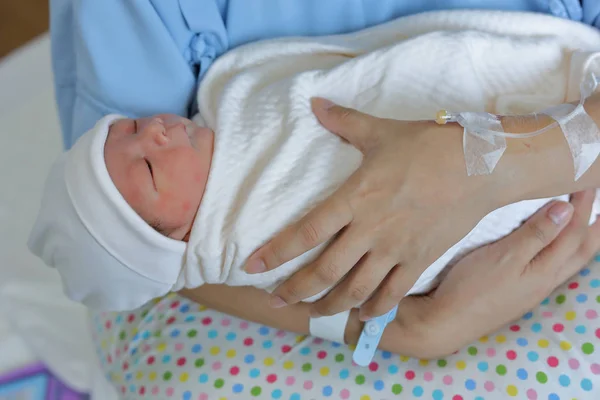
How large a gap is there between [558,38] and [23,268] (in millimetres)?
1258

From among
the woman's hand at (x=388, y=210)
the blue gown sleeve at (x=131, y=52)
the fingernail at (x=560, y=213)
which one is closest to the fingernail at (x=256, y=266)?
the woman's hand at (x=388, y=210)

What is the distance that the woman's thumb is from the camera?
0.93m

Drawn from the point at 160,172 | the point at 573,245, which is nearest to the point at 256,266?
the point at 160,172

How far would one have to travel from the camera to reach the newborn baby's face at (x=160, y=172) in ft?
3.07

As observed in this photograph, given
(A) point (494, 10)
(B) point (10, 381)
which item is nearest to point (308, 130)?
(A) point (494, 10)

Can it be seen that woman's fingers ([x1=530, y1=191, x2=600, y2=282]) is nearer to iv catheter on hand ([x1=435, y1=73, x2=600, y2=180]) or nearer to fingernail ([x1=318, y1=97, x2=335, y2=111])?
iv catheter on hand ([x1=435, y1=73, x2=600, y2=180])

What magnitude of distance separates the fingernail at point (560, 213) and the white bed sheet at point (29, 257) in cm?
93

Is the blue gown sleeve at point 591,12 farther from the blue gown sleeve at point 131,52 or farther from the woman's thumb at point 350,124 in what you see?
the blue gown sleeve at point 131,52

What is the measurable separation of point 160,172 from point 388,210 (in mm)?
330

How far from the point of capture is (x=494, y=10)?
106 centimetres

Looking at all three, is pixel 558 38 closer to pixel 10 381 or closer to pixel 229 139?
pixel 229 139

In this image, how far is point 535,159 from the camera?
91cm

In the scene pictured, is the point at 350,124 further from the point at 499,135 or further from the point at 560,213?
the point at 560,213

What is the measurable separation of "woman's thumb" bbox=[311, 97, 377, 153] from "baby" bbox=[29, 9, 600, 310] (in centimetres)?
2
